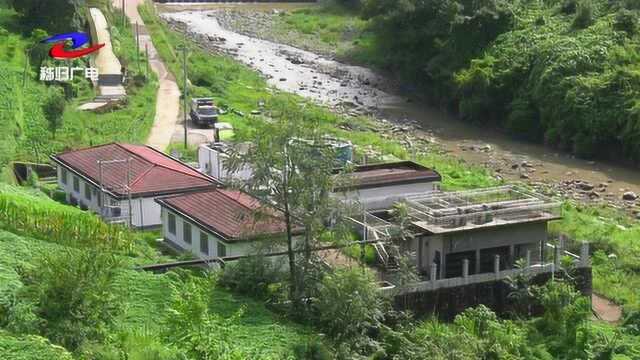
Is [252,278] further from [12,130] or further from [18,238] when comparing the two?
[12,130]

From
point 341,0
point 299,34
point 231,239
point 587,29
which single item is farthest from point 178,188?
point 341,0

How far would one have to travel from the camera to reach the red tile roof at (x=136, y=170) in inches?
1433

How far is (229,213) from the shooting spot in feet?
105

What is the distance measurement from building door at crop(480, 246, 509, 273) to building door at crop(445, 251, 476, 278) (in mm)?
290

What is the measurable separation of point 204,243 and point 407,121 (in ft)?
121

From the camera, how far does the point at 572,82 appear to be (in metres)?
64.4

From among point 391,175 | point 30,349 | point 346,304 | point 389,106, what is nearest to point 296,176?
point 346,304

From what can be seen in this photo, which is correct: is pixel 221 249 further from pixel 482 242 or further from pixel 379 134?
pixel 379 134

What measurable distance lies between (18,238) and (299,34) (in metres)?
74.5

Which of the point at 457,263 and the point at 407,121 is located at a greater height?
the point at 457,263

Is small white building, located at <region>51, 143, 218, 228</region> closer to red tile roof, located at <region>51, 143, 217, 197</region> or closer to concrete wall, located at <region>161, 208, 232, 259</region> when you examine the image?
red tile roof, located at <region>51, 143, 217, 197</region>

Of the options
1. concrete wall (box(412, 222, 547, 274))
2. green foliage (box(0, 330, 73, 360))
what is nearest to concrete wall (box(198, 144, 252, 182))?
concrete wall (box(412, 222, 547, 274))

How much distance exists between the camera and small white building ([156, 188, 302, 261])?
94.7 feet

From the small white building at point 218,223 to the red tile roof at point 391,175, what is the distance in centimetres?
512
